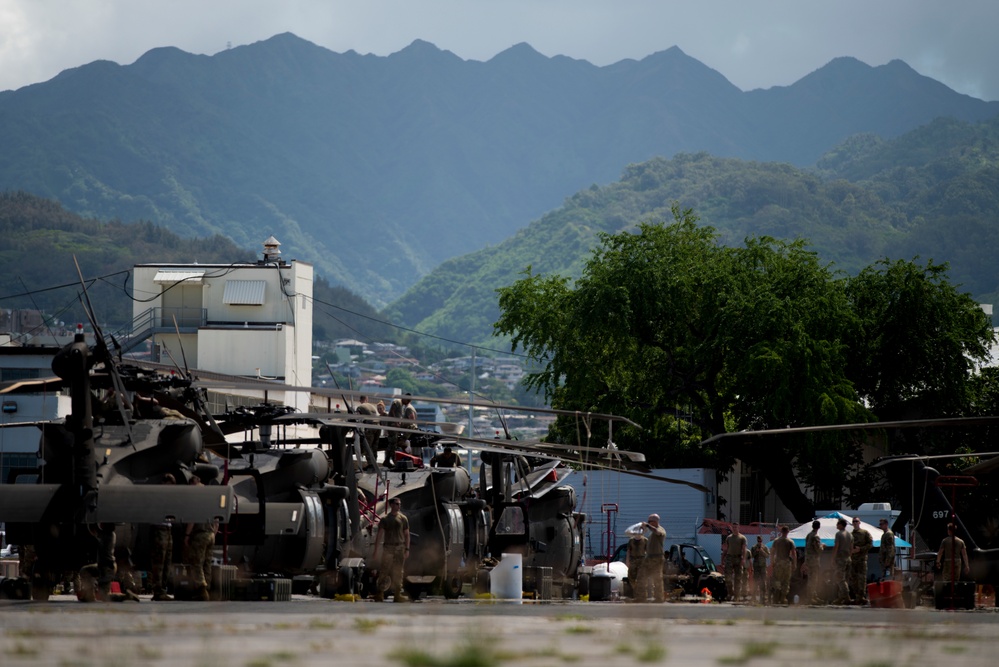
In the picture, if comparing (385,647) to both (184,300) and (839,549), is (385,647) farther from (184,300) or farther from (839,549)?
(184,300)

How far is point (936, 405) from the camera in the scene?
165 feet

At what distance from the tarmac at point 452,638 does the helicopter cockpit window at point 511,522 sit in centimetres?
1125

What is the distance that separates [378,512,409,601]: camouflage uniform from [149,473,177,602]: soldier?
4124 millimetres

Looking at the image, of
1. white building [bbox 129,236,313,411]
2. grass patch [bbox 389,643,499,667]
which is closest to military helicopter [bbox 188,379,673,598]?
grass patch [bbox 389,643,499,667]

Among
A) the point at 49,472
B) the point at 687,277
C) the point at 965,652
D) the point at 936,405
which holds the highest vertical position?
the point at 687,277

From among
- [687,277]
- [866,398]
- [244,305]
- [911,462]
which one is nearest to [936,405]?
[866,398]

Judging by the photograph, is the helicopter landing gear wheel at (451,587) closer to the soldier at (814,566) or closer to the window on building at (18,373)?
the soldier at (814,566)

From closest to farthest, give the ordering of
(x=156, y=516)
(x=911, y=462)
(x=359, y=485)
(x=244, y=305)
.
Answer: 1. (x=156, y=516)
2. (x=359, y=485)
3. (x=911, y=462)
4. (x=244, y=305)

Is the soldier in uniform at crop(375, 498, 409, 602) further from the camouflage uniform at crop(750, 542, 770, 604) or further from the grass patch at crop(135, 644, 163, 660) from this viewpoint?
the grass patch at crop(135, 644, 163, 660)

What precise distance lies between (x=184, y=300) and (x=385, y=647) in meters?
66.3

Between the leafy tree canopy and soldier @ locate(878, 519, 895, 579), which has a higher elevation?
the leafy tree canopy

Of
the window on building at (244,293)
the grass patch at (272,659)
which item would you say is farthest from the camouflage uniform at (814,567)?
the window on building at (244,293)

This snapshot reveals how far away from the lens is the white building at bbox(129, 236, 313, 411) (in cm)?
7200

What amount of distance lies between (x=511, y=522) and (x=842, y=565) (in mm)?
6265
